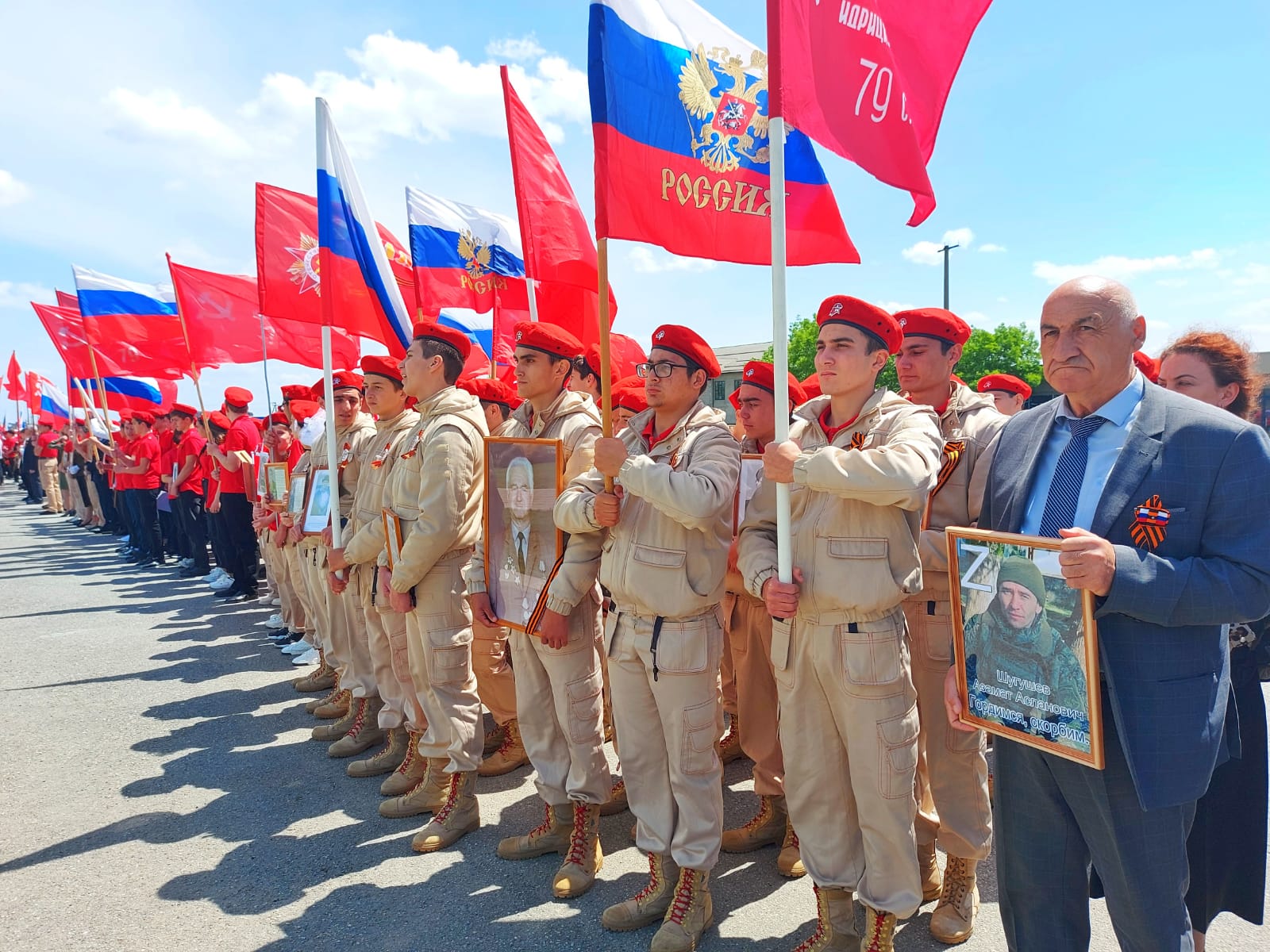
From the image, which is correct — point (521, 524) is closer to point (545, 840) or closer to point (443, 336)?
point (443, 336)

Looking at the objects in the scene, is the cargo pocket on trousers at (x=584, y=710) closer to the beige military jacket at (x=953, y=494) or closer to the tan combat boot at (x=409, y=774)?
the tan combat boot at (x=409, y=774)

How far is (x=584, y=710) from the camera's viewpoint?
367 cm

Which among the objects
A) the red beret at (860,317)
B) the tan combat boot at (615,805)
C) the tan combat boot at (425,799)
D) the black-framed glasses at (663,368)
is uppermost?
the red beret at (860,317)

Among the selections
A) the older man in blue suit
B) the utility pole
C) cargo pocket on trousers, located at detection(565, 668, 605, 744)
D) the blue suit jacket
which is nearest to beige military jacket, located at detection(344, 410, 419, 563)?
cargo pocket on trousers, located at detection(565, 668, 605, 744)

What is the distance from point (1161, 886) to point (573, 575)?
2374 mm

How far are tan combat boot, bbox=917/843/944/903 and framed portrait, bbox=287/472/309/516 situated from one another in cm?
525

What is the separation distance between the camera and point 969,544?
6.78ft

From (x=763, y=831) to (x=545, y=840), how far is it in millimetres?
1136

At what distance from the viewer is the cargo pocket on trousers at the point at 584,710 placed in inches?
143

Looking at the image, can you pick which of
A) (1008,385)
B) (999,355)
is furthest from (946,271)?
(1008,385)

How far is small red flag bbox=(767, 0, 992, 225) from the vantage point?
2658mm

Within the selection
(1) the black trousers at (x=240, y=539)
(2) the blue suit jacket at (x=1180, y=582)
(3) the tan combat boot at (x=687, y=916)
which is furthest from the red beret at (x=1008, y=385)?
(1) the black trousers at (x=240, y=539)

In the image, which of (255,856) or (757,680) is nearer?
(255,856)

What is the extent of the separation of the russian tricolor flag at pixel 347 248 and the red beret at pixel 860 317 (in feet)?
10.4
